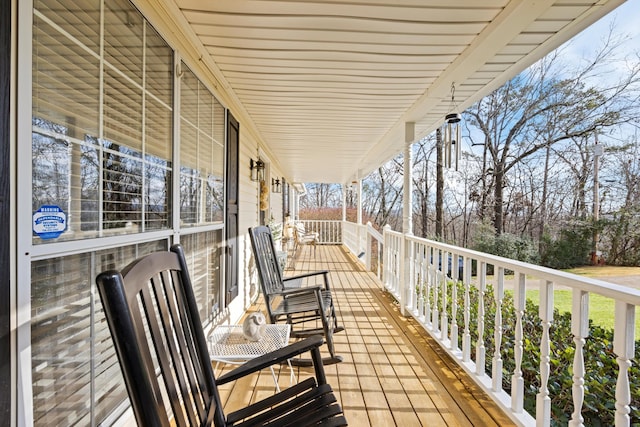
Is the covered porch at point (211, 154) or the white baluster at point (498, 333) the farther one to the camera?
the white baluster at point (498, 333)

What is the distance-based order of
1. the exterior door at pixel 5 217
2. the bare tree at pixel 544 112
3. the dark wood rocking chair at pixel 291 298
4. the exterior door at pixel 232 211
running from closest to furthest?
the exterior door at pixel 5 217, the dark wood rocking chair at pixel 291 298, the exterior door at pixel 232 211, the bare tree at pixel 544 112

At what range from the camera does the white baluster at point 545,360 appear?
1532 mm

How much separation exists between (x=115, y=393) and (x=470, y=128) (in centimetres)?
1402

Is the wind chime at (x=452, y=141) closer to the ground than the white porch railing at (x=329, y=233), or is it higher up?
higher up

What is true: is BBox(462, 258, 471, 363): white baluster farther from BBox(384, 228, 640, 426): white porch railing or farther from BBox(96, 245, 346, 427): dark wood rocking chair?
BBox(96, 245, 346, 427): dark wood rocking chair

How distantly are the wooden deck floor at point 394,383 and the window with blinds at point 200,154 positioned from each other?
48.3 inches

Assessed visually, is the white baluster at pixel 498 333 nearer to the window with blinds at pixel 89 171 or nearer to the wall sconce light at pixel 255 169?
the window with blinds at pixel 89 171

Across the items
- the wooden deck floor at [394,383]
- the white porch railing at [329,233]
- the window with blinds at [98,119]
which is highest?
the window with blinds at [98,119]

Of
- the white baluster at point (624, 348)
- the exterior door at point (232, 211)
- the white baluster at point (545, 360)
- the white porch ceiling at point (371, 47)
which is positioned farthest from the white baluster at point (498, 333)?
the exterior door at point (232, 211)

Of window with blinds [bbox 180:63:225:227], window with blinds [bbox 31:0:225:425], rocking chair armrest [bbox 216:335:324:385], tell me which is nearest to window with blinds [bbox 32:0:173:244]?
window with blinds [bbox 31:0:225:425]

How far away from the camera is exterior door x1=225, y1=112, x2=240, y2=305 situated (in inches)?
123

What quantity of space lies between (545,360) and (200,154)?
237 centimetres

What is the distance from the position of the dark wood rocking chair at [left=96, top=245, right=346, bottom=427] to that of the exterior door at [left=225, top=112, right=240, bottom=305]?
1880 mm

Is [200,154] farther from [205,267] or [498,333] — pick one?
[498,333]
